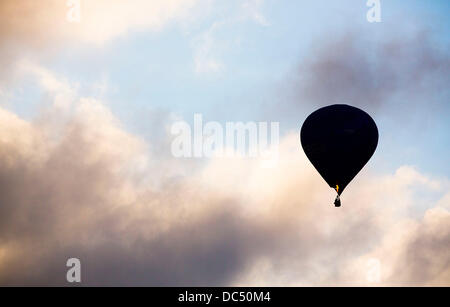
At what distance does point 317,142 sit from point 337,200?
5315mm

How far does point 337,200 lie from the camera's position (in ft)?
146

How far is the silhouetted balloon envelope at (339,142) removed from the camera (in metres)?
47.9

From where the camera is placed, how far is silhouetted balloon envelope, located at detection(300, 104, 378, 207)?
47938mm

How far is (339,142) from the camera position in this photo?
157ft
